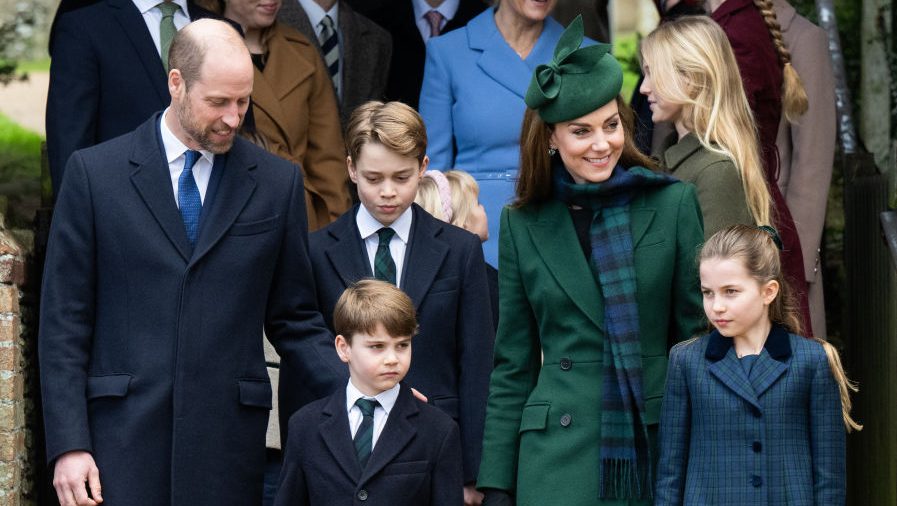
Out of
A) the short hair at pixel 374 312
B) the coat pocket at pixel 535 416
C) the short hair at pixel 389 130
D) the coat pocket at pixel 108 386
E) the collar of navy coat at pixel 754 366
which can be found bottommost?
the coat pocket at pixel 535 416

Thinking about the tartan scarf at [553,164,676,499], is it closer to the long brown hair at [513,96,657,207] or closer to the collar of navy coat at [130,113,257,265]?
the long brown hair at [513,96,657,207]

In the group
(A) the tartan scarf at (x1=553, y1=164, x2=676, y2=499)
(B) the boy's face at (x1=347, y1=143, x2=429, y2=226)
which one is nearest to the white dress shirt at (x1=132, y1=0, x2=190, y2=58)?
(B) the boy's face at (x1=347, y1=143, x2=429, y2=226)

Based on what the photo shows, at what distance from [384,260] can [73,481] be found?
1401 millimetres

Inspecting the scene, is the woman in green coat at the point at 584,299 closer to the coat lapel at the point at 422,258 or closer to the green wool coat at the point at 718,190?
→ the green wool coat at the point at 718,190

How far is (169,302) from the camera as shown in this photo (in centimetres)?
518

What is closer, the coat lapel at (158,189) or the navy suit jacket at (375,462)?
the navy suit jacket at (375,462)

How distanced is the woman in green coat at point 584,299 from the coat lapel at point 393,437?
256 mm

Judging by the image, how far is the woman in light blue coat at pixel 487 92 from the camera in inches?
284

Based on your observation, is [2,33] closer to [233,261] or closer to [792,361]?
[233,261]

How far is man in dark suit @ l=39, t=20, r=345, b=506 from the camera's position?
514 centimetres

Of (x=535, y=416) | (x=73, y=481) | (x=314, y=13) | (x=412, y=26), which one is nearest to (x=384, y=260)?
(x=535, y=416)

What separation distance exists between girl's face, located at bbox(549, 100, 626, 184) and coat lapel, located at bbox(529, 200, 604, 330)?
0.45 feet

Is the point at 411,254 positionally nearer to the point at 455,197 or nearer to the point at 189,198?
the point at 455,197

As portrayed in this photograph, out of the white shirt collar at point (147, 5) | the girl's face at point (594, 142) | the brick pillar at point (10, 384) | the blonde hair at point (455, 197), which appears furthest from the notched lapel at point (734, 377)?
the white shirt collar at point (147, 5)
